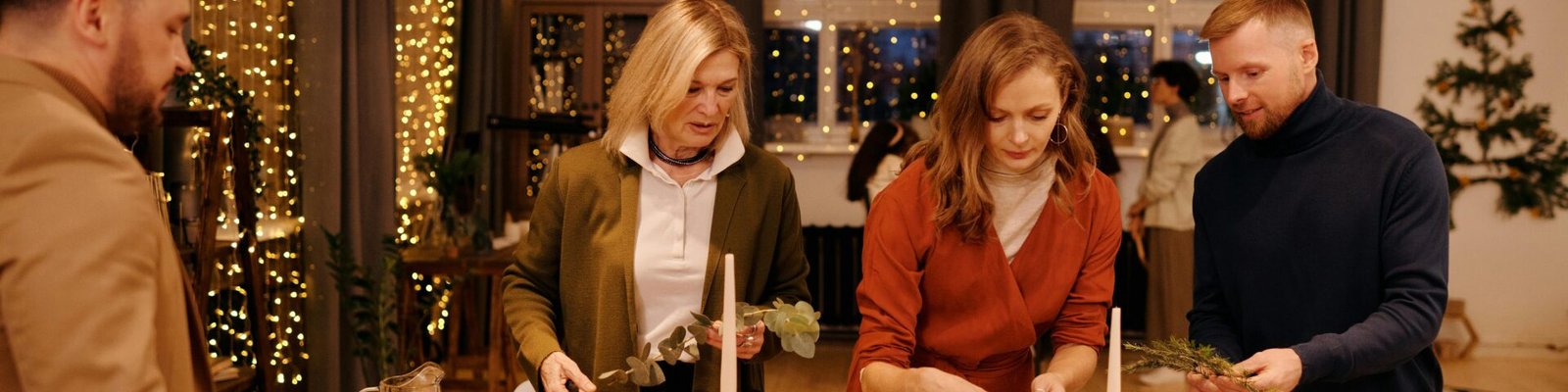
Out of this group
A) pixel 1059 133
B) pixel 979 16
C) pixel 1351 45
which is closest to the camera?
pixel 1059 133

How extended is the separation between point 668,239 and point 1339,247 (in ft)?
3.31

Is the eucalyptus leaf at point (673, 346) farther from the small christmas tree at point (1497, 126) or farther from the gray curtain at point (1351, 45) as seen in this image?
the small christmas tree at point (1497, 126)

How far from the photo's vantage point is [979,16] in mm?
6367

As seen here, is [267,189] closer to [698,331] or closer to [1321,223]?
[698,331]

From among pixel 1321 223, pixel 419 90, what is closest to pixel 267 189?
pixel 419 90

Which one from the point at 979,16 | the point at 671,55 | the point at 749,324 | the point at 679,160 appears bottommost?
the point at 749,324

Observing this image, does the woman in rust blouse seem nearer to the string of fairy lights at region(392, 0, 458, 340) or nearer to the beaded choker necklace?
the beaded choker necklace

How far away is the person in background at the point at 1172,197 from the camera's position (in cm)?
589

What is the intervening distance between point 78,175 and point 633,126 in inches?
39.7

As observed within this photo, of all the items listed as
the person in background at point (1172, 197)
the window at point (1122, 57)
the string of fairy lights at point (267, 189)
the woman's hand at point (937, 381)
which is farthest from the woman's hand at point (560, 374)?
the window at point (1122, 57)

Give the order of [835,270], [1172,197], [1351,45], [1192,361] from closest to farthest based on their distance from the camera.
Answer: [1192,361], [1172,197], [1351,45], [835,270]

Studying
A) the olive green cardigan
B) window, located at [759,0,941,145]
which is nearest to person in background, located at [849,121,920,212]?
window, located at [759,0,941,145]

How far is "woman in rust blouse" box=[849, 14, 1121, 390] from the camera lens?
5.71 ft

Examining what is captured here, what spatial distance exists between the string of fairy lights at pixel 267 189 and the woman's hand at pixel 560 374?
7.50 ft
